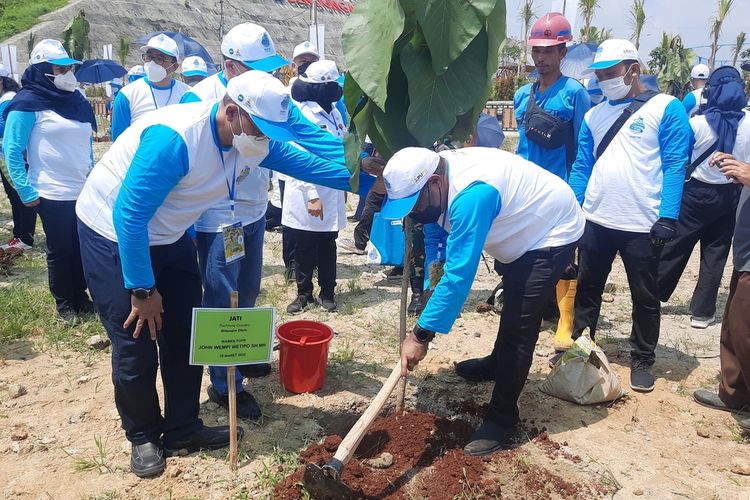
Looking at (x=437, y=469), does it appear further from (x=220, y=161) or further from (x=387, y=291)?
(x=387, y=291)

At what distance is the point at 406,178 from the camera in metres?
2.43

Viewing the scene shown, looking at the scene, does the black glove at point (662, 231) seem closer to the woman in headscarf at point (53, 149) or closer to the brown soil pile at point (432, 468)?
the brown soil pile at point (432, 468)

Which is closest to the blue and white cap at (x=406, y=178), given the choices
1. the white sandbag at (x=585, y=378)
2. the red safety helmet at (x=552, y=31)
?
the white sandbag at (x=585, y=378)

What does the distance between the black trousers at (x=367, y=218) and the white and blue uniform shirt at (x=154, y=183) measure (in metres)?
3.56

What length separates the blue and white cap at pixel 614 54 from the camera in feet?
11.9

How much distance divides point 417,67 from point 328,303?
Answer: 9.36 ft

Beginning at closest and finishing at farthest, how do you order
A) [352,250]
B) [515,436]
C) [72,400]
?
1. [515,436]
2. [72,400]
3. [352,250]

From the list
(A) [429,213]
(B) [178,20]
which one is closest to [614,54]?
(A) [429,213]

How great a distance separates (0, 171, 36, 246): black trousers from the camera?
676cm

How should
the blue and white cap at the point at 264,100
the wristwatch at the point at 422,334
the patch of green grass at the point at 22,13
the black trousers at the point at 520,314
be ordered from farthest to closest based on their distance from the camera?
the patch of green grass at the point at 22,13 < the black trousers at the point at 520,314 < the wristwatch at the point at 422,334 < the blue and white cap at the point at 264,100

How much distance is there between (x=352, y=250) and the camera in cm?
723

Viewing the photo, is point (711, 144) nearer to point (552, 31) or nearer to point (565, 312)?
point (552, 31)

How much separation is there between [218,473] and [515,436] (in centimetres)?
153

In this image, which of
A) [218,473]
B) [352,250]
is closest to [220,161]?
[218,473]
